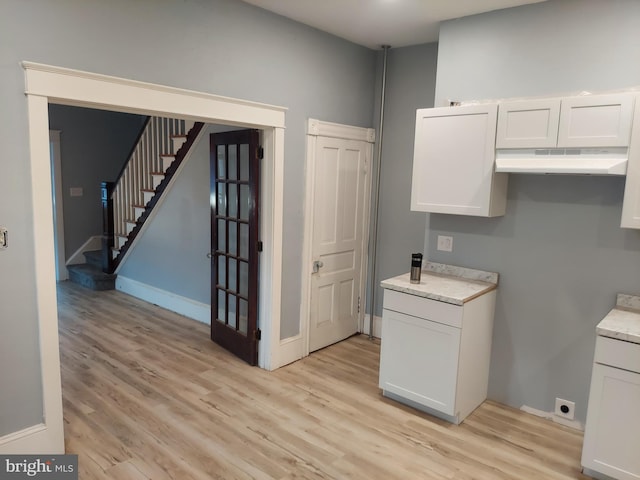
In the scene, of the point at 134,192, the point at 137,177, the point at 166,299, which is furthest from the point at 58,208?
the point at 166,299

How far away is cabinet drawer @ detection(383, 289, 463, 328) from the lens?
2809 millimetres

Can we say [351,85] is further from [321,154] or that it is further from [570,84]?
[570,84]

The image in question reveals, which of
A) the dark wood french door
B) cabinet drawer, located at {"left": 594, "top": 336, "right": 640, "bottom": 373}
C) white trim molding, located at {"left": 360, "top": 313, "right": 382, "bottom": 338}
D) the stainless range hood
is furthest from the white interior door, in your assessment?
cabinet drawer, located at {"left": 594, "top": 336, "right": 640, "bottom": 373}

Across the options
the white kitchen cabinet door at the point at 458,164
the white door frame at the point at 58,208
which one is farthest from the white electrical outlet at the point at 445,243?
the white door frame at the point at 58,208

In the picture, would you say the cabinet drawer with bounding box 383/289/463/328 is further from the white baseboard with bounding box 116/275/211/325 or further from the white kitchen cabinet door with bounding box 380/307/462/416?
the white baseboard with bounding box 116/275/211/325

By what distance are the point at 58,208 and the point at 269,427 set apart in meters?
5.14

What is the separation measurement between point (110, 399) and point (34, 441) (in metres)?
0.79

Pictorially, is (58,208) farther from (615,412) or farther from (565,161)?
A: (615,412)

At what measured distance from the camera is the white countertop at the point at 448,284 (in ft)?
9.40

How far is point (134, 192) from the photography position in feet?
19.4

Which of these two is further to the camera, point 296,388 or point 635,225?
point 296,388

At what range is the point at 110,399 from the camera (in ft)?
10.3

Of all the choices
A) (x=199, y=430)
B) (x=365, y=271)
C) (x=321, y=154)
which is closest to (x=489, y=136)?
(x=321, y=154)

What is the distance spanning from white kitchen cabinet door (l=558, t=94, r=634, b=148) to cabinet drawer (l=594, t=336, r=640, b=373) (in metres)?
1.06
